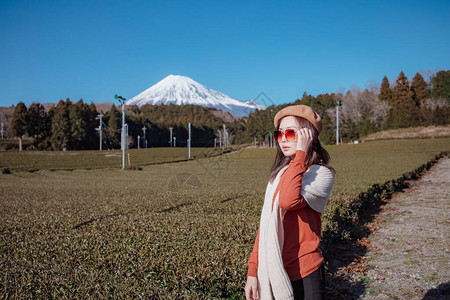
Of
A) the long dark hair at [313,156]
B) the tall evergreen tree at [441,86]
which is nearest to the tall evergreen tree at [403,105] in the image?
the tall evergreen tree at [441,86]

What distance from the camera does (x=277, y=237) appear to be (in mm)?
1513

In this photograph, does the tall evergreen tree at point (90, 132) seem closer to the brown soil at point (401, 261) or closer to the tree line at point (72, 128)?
the tree line at point (72, 128)

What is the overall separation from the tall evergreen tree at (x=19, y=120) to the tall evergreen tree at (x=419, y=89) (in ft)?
214

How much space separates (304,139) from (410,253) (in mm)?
4068

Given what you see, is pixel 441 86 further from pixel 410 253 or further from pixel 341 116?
pixel 410 253

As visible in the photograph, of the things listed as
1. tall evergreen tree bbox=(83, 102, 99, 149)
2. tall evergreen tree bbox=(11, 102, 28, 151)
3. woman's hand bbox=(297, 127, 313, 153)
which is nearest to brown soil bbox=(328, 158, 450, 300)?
woman's hand bbox=(297, 127, 313, 153)

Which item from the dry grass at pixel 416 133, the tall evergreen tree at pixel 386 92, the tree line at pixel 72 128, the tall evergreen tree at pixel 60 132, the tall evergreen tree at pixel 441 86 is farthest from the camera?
the tall evergreen tree at pixel 386 92

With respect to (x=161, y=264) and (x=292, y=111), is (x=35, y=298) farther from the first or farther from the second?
(x=292, y=111)

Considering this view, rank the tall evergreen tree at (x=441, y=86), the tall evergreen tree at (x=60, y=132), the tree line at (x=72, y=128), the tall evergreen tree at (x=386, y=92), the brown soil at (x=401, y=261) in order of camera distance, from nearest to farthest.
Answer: the brown soil at (x=401, y=261), the tree line at (x=72, y=128), the tall evergreen tree at (x=60, y=132), the tall evergreen tree at (x=441, y=86), the tall evergreen tree at (x=386, y=92)

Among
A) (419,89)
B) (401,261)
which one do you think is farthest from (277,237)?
(419,89)

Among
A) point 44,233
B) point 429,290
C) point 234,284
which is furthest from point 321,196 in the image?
point 44,233

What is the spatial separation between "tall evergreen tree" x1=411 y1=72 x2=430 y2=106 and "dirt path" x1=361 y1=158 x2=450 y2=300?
62286 mm

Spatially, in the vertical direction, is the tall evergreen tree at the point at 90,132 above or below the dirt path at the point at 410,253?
above

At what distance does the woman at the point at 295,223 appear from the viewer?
4.95 ft
